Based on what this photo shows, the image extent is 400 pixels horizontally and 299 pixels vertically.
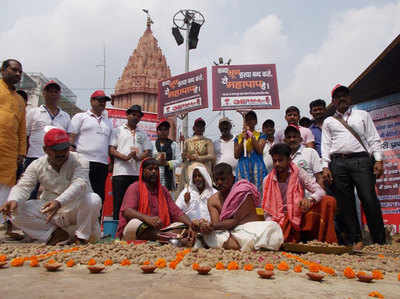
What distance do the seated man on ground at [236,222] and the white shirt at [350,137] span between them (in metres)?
1.34

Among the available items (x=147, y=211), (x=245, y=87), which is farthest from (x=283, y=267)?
(x=245, y=87)

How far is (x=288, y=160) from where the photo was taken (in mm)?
3922

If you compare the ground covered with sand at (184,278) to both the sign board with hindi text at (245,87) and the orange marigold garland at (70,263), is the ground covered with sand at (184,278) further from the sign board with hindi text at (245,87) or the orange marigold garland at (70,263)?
the sign board with hindi text at (245,87)

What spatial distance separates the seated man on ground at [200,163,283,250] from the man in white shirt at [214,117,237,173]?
1515mm

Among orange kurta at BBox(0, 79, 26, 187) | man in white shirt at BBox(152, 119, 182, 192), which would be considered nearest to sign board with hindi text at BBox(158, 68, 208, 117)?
man in white shirt at BBox(152, 119, 182, 192)

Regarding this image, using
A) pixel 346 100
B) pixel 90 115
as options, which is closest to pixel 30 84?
pixel 90 115

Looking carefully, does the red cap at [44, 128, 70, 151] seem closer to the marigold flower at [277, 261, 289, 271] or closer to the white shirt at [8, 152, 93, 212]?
the white shirt at [8, 152, 93, 212]

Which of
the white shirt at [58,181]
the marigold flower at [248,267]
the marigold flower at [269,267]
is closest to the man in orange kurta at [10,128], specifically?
the white shirt at [58,181]

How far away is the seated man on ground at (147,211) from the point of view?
387 centimetres

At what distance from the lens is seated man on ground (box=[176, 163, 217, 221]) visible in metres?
4.61

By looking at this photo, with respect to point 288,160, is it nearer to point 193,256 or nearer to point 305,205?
point 305,205

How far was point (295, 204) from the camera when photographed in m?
3.76

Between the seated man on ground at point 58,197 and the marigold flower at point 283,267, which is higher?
the seated man on ground at point 58,197

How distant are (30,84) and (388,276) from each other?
3338 cm
